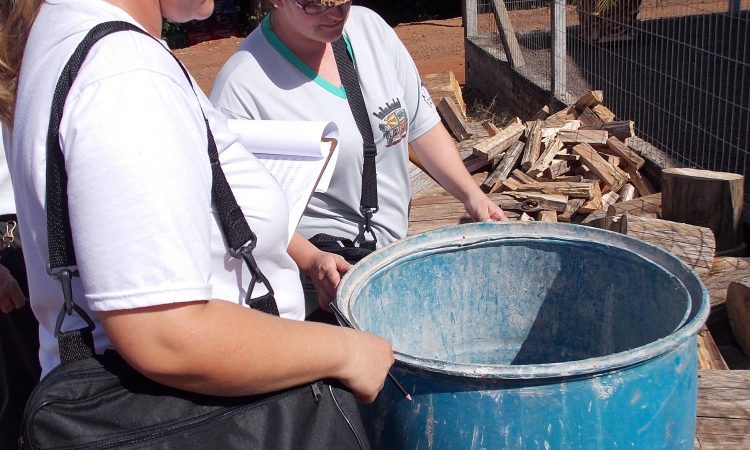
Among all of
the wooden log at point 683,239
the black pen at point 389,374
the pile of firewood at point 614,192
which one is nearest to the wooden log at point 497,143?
the pile of firewood at point 614,192

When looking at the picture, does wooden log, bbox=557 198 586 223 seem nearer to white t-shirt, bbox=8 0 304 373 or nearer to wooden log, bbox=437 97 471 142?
wooden log, bbox=437 97 471 142

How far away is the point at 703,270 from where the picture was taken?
12.3 ft

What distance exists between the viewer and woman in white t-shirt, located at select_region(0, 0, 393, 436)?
3.59 ft

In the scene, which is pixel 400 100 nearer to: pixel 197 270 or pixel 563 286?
pixel 563 286

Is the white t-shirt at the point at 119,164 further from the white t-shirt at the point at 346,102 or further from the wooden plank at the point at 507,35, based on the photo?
the wooden plank at the point at 507,35

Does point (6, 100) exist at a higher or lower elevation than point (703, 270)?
higher

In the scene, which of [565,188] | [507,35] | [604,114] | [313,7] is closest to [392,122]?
[313,7]

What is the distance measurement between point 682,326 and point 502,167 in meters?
3.84

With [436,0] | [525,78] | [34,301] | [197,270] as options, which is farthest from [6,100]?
[436,0]

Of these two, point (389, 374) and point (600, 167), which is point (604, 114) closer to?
point (600, 167)

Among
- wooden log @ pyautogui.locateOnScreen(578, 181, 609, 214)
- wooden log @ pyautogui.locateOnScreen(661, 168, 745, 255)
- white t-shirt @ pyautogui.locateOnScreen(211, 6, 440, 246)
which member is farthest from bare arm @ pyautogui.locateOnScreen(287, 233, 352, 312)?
wooden log @ pyautogui.locateOnScreen(578, 181, 609, 214)

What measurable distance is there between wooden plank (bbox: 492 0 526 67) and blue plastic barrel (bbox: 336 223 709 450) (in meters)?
5.88

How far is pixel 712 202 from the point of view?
13.5ft

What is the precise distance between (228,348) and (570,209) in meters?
3.96
